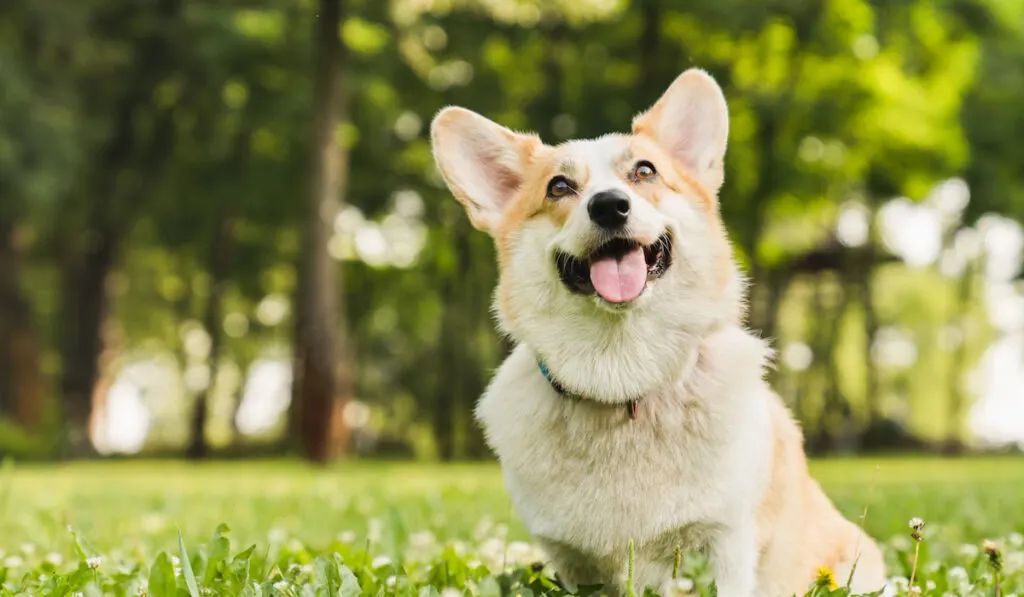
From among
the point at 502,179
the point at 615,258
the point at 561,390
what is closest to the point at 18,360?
the point at 502,179

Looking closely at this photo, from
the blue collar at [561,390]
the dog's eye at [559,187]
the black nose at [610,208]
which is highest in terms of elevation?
the dog's eye at [559,187]

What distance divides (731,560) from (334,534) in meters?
3.20

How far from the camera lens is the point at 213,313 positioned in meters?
25.5

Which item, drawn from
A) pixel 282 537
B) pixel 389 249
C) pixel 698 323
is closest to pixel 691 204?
pixel 698 323

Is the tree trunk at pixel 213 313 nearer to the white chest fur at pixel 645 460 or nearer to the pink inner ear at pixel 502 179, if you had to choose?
the pink inner ear at pixel 502 179

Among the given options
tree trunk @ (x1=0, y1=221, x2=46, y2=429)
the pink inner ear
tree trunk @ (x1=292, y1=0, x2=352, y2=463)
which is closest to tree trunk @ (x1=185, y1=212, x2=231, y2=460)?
tree trunk @ (x1=0, y1=221, x2=46, y2=429)

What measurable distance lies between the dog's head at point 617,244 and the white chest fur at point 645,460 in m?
0.10

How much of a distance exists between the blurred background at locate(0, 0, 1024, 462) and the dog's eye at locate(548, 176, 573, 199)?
1032cm

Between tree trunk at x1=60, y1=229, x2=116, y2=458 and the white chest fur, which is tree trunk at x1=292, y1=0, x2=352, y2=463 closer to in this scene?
tree trunk at x1=60, y1=229, x2=116, y2=458

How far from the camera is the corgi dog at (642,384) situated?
3.12m

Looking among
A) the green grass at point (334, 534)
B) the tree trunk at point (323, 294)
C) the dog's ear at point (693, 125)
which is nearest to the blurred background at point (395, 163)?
the tree trunk at point (323, 294)

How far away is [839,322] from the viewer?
2789cm

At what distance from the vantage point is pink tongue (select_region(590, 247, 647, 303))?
3.32 meters

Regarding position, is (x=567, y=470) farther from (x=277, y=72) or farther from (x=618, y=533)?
(x=277, y=72)
